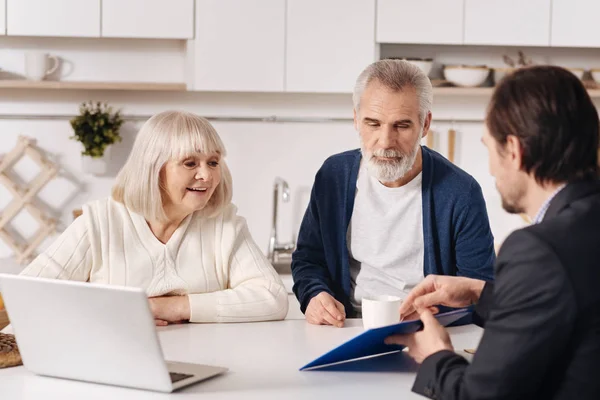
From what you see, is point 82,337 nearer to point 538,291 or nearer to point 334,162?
point 538,291

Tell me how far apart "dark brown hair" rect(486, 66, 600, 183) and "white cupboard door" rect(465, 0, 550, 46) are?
7.61 feet

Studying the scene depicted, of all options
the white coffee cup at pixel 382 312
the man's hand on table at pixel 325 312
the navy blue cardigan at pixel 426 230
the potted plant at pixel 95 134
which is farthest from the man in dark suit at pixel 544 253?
the potted plant at pixel 95 134

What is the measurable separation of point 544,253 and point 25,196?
274 centimetres

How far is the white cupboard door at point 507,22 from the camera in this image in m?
3.57

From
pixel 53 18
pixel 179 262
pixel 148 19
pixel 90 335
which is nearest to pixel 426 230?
pixel 179 262

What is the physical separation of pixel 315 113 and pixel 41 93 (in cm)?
114

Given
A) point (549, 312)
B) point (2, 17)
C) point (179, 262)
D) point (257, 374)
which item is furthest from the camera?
point (2, 17)

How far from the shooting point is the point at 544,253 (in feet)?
4.03

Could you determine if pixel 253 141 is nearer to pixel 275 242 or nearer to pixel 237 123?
pixel 237 123

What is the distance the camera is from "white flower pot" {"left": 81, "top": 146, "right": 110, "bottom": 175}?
356cm

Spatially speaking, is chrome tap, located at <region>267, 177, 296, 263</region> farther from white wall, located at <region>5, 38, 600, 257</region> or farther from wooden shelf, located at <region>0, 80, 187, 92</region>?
wooden shelf, located at <region>0, 80, 187, 92</region>

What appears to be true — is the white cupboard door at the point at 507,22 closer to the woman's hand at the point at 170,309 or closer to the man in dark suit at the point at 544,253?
the woman's hand at the point at 170,309

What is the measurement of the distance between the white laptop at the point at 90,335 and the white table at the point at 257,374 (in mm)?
24

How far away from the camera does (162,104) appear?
370 centimetres
